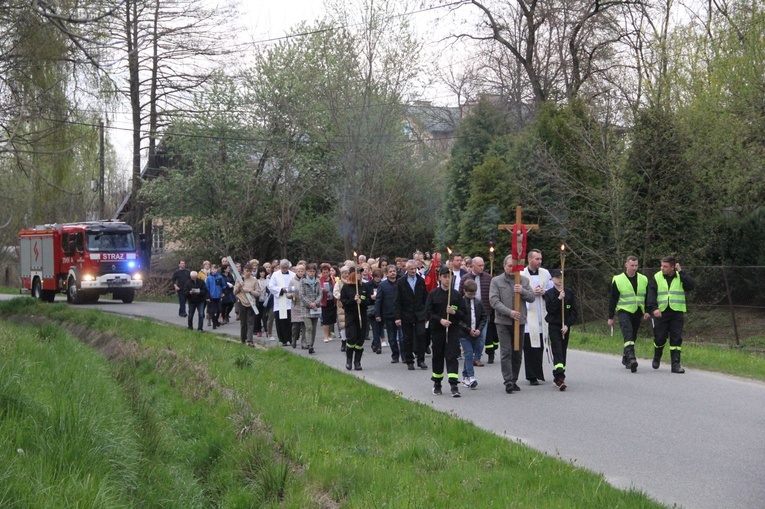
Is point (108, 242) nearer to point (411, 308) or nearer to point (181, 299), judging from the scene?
point (181, 299)

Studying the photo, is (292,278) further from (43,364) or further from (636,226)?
(636,226)

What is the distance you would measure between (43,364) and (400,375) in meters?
5.66

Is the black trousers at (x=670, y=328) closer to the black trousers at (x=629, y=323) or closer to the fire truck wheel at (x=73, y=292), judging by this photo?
the black trousers at (x=629, y=323)

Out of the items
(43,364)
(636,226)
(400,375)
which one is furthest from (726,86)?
(43,364)

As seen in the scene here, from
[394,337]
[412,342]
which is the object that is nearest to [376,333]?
[394,337]

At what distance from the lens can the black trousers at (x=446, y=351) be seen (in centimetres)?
1321

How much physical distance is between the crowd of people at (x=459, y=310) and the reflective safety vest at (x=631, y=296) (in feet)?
0.06

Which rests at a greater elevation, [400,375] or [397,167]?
[397,167]

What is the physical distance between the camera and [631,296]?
1622 cm

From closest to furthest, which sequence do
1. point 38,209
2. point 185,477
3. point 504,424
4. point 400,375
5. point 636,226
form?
point 185,477 < point 504,424 < point 400,375 < point 636,226 < point 38,209

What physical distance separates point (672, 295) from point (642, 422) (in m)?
5.19

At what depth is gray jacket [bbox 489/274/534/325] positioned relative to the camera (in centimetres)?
1370

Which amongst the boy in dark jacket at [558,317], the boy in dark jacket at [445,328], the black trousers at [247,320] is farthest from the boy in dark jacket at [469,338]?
the black trousers at [247,320]

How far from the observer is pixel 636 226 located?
1017 inches
